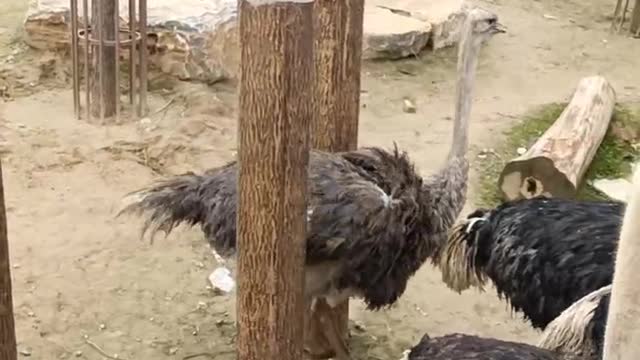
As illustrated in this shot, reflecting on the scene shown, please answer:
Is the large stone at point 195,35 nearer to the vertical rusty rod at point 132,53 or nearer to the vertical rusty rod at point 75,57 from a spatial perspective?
the vertical rusty rod at point 132,53

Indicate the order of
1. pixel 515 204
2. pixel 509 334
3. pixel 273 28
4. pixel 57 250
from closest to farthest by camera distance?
pixel 273 28 < pixel 515 204 < pixel 509 334 < pixel 57 250

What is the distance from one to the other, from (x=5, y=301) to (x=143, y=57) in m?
3.48

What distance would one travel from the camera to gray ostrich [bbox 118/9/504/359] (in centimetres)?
339

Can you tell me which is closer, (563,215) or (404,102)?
(563,215)

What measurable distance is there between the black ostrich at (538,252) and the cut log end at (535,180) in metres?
1.06

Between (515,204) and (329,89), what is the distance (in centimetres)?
74

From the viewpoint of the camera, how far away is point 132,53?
5633 mm

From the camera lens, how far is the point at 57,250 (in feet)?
14.6

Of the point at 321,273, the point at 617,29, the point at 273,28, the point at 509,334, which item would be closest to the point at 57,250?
the point at 321,273

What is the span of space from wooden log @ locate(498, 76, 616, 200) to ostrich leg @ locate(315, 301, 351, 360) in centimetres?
139

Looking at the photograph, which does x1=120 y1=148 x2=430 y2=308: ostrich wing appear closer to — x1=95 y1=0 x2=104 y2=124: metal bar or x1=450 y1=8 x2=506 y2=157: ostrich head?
x1=450 y1=8 x2=506 y2=157: ostrich head

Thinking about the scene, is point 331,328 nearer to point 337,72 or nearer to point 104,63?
point 337,72

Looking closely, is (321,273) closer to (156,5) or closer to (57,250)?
(57,250)

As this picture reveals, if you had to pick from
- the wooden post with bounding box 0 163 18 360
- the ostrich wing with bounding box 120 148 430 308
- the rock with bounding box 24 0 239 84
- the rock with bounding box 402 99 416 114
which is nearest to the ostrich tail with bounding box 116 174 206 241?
the ostrich wing with bounding box 120 148 430 308
